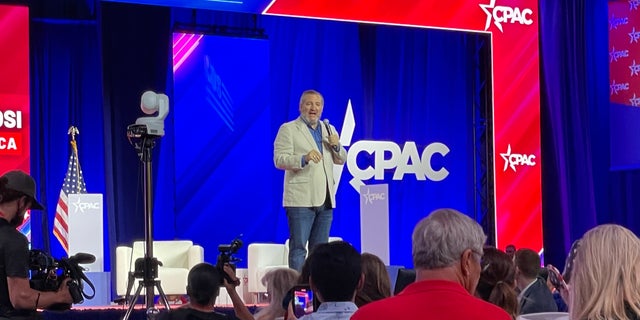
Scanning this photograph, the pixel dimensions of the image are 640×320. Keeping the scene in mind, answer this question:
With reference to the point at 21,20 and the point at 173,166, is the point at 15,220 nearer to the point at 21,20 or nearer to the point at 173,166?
the point at 21,20

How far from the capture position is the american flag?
326 inches

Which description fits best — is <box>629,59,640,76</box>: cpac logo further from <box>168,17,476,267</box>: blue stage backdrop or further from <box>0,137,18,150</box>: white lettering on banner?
<box>0,137,18,150</box>: white lettering on banner

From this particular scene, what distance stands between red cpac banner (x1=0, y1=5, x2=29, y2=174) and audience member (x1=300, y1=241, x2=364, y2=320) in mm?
5869

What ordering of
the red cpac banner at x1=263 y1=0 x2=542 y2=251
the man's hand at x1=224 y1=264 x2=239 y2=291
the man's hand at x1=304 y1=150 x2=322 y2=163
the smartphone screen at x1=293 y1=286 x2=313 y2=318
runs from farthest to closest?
the red cpac banner at x1=263 y1=0 x2=542 y2=251, the man's hand at x1=304 y1=150 x2=322 y2=163, the man's hand at x1=224 y1=264 x2=239 y2=291, the smartphone screen at x1=293 y1=286 x2=313 y2=318

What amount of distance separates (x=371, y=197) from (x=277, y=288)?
3.58m

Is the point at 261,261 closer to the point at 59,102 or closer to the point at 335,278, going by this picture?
the point at 59,102

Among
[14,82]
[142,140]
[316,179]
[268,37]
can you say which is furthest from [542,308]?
[268,37]

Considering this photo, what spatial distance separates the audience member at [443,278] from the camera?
185 cm

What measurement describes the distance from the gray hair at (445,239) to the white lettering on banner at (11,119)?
6412 millimetres

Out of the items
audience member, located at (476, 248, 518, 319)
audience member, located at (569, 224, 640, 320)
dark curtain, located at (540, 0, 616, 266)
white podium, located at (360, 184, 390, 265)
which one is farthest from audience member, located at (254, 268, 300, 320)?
dark curtain, located at (540, 0, 616, 266)

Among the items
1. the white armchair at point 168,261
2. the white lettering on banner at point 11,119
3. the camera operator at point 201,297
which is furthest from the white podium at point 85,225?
the camera operator at point 201,297

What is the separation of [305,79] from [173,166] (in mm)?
1572

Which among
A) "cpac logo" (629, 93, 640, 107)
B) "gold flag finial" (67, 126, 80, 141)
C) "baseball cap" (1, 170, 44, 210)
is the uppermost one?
"cpac logo" (629, 93, 640, 107)

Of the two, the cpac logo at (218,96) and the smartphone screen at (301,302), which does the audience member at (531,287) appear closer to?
the smartphone screen at (301,302)
